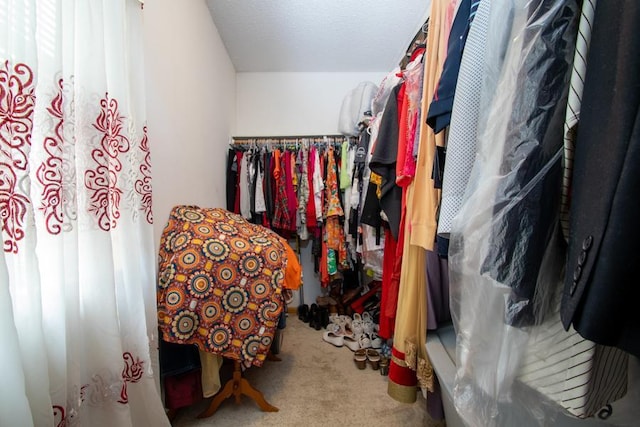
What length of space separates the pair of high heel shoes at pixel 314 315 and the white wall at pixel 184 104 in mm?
1317

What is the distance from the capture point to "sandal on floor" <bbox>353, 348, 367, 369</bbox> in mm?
1738

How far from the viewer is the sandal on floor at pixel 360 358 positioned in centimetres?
174

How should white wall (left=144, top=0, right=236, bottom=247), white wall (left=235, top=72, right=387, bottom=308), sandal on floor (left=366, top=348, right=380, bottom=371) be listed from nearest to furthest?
white wall (left=144, top=0, right=236, bottom=247), sandal on floor (left=366, top=348, right=380, bottom=371), white wall (left=235, top=72, right=387, bottom=308)

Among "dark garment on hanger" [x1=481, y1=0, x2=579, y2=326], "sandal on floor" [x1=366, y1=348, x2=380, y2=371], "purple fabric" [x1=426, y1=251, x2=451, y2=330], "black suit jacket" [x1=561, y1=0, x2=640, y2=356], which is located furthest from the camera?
"sandal on floor" [x1=366, y1=348, x2=380, y2=371]

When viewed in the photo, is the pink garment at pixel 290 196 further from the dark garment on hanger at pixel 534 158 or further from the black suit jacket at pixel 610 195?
the black suit jacket at pixel 610 195

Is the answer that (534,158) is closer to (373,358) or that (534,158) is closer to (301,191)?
(373,358)

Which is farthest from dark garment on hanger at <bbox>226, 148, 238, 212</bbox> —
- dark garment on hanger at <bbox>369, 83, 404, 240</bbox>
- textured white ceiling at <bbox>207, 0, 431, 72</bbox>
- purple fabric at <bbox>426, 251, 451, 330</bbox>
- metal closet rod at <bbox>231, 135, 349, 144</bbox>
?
purple fabric at <bbox>426, 251, 451, 330</bbox>

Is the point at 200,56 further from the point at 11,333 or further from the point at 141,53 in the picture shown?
the point at 11,333

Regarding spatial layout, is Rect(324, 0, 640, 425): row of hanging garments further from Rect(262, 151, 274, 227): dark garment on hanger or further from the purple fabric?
Rect(262, 151, 274, 227): dark garment on hanger

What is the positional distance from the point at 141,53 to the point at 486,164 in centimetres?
119

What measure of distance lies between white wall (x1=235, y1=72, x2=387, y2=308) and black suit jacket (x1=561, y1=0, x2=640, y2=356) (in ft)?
8.09

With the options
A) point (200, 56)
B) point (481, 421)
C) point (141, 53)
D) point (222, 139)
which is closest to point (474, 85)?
point (481, 421)

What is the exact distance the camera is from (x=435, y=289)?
40.4 inches

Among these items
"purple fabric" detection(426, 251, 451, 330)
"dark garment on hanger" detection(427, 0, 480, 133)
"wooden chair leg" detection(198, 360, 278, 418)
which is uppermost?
"dark garment on hanger" detection(427, 0, 480, 133)
